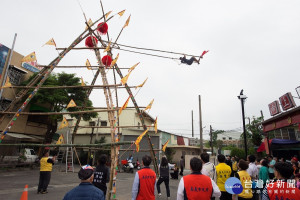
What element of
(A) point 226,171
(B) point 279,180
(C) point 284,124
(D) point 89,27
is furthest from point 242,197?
(C) point 284,124

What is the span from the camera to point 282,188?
2854mm

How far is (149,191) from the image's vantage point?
161 inches

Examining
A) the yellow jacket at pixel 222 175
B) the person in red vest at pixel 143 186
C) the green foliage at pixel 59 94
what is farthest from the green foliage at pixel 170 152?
the person in red vest at pixel 143 186

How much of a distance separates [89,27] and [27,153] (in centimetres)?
1652

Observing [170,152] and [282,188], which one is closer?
[282,188]

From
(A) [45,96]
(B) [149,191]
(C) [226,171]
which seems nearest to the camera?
(B) [149,191]

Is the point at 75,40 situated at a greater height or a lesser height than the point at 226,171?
greater

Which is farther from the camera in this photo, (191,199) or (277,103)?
(277,103)

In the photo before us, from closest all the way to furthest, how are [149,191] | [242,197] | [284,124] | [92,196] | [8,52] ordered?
[92,196] < [149,191] < [242,197] < [284,124] < [8,52]

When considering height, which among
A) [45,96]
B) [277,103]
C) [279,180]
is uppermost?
[45,96]

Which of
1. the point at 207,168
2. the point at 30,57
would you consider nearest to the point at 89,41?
the point at 30,57

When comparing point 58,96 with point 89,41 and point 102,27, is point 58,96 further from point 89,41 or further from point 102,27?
point 102,27

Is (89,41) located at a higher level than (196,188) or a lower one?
higher

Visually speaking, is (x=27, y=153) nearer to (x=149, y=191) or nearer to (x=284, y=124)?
(x=149, y=191)
